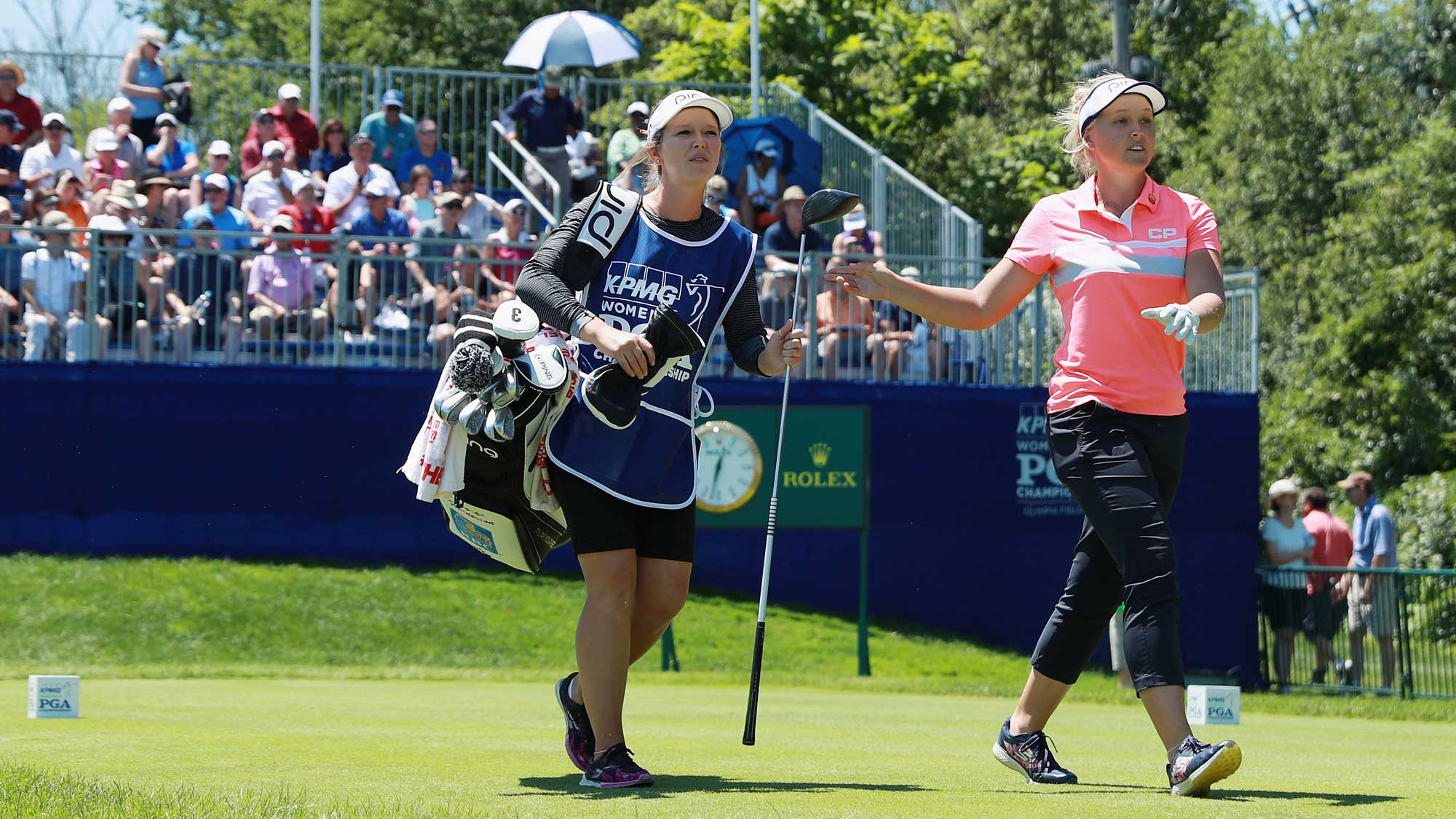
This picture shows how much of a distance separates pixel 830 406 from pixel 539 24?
8.46 metres

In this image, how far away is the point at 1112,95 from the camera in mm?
5930

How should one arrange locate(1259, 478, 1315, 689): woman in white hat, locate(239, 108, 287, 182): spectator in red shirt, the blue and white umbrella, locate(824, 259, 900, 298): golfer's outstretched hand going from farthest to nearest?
the blue and white umbrella < locate(239, 108, 287, 182): spectator in red shirt < locate(1259, 478, 1315, 689): woman in white hat < locate(824, 259, 900, 298): golfer's outstretched hand

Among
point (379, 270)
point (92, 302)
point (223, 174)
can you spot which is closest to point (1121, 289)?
point (379, 270)

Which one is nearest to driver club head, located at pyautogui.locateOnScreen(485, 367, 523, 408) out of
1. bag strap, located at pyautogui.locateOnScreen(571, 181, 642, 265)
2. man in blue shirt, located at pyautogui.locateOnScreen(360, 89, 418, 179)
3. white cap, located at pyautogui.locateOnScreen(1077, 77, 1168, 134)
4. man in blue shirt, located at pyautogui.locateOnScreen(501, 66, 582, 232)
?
bag strap, located at pyautogui.locateOnScreen(571, 181, 642, 265)

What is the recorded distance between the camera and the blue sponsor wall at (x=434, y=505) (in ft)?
51.8

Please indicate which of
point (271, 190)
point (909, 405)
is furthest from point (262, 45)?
point (909, 405)

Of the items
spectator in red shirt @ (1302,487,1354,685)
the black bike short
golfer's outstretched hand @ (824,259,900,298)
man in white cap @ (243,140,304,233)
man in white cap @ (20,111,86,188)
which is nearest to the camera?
the black bike short

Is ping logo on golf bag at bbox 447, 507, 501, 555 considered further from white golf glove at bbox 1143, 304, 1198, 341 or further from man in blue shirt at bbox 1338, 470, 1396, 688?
man in blue shirt at bbox 1338, 470, 1396, 688

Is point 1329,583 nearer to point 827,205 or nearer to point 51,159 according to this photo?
point 827,205

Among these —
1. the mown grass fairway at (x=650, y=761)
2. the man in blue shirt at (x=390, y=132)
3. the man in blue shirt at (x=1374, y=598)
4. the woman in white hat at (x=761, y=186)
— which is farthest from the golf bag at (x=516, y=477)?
the man in blue shirt at (x=390, y=132)

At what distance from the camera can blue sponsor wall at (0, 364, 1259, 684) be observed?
51.8ft

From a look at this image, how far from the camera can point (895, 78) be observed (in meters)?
30.8

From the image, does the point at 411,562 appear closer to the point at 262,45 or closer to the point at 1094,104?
the point at 1094,104

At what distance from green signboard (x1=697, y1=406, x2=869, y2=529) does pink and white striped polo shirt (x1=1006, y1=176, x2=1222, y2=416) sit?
31.2 ft
